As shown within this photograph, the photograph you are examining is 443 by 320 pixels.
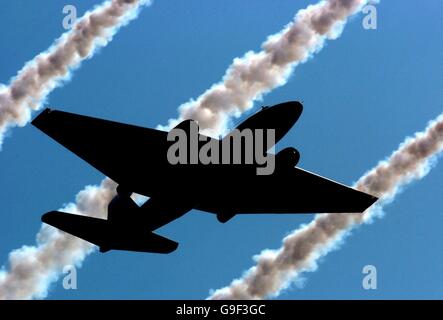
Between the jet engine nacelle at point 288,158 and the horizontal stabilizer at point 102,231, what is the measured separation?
14158 millimetres

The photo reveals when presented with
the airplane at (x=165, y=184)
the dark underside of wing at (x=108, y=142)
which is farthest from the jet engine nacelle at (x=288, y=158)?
the dark underside of wing at (x=108, y=142)

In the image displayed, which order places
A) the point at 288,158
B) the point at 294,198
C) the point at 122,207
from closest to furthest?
the point at 288,158 → the point at 122,207 → the point at 294,198

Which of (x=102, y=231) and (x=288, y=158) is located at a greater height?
(x=288, y=158)

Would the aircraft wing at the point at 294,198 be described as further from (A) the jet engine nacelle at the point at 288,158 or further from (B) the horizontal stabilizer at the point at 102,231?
(A) the jet engine nacelle at the point at 288,158

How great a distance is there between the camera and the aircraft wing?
59.3 m

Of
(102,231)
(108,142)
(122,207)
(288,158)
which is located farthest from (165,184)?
(288,158)

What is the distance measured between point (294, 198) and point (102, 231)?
16027mm

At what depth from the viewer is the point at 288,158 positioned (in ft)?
168

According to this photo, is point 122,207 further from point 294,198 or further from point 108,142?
point 294,198

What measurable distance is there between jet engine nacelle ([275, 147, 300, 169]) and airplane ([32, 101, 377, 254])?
2.7 inches

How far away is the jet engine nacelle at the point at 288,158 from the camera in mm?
51188
